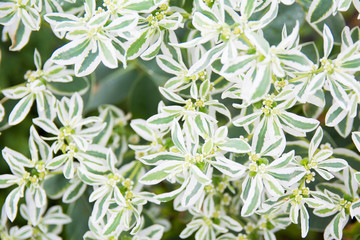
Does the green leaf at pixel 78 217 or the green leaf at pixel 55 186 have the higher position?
the green leaf at pixel 55 186

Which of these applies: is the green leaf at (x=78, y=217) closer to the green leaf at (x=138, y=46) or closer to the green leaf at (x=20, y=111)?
the green leaf at (x=20, y=111)

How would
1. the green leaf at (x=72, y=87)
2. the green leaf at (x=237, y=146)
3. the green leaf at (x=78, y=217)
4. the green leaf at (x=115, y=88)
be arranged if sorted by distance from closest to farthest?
the green leaf at (x=237, y=146) → the green leaf at (x=72, y=87) → the green leaf at (x=78, y=217) → the green leaf at (x=115, y=88)

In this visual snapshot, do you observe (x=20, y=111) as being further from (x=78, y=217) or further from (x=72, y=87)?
(x=78, y=217)

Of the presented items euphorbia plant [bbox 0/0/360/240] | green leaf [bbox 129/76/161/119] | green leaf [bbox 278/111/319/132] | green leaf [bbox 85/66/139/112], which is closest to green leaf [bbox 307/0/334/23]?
euphorbia plant [bbox 0/0/360/240]

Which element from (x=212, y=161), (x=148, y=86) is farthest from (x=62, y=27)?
(x=148, y=86)

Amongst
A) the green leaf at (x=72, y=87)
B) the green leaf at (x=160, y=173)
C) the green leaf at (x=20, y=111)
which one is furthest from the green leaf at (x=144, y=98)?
the green leaf at (x=160, y=173)

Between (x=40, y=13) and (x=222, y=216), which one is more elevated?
(x=40, y=13)

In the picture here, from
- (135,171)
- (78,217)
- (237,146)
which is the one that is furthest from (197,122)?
(78,217)

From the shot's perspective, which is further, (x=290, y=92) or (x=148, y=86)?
(x=148, y=86)

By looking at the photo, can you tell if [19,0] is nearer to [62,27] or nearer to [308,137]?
[62,27]
